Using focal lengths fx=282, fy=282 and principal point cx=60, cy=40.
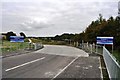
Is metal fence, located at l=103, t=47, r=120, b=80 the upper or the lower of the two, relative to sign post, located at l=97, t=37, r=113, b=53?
lower

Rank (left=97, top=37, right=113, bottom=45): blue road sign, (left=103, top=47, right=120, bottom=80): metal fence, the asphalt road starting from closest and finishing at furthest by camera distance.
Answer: (left=103, top=47, right=120, bottom=80): metal fence
the asphalt road
(left=97, top=37, right=113, bottom=45): blue road sign

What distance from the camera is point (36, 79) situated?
46.6 ft

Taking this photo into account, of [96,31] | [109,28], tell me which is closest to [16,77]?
[109,28]

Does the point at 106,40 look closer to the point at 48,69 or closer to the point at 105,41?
the point at 105,41

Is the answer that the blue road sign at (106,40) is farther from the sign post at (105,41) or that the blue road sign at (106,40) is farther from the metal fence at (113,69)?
the metal fence at (113,69)

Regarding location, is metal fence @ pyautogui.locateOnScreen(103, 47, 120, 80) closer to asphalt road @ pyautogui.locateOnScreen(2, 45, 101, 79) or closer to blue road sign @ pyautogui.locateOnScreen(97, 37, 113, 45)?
asphalt road @ pyautogui.locateOnScreen(2, 45, 101, 79)

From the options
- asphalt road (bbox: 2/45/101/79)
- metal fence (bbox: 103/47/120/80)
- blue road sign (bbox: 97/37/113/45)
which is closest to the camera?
metal fence (bbox: 103/47/120/80)

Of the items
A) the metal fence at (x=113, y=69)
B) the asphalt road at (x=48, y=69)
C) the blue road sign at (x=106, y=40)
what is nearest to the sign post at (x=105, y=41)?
the blue road sign at (x=106, y=40)

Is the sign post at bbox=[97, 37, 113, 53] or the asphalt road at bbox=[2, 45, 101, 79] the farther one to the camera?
the sign post at bbox=[97, 37, 113, 53]

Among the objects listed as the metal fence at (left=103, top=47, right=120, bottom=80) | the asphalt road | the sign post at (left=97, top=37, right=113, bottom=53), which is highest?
the sign post at (left=97, top=37, right=113, bottom=53)

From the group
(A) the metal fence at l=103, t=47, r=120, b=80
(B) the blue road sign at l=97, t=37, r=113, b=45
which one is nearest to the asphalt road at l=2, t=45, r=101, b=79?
(A) the metal fence at l=103, t=47, r=120, b=80

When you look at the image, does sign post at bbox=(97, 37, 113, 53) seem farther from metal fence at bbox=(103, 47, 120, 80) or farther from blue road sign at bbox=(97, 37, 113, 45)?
metal fence at bbox=(103, 47, 120, 80)

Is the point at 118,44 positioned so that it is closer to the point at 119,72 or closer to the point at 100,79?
the point at 100,79

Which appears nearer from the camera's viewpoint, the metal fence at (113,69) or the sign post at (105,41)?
the metal fence at (113,69)
